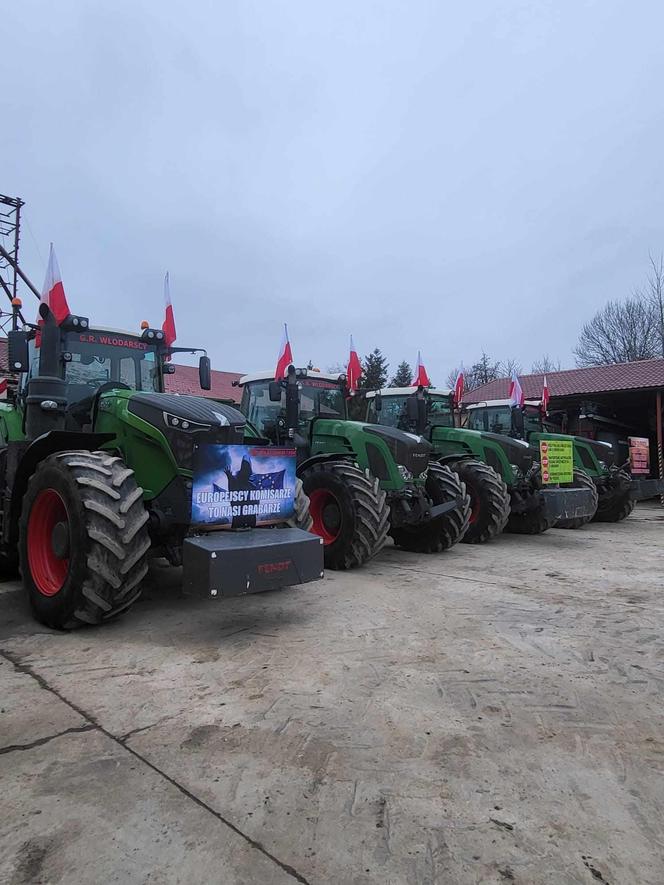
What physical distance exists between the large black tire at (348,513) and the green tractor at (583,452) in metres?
5.58

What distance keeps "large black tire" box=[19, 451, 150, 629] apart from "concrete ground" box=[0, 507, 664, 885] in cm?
24

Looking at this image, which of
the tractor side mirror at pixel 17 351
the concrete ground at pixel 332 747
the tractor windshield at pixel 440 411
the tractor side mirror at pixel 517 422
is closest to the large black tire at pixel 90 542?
the concrete ground at pixel 332 747

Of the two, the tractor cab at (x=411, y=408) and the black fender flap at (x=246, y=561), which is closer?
the black fender flap at (x=246, y=561)

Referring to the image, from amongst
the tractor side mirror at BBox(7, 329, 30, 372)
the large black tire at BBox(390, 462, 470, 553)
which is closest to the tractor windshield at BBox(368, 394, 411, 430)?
the large black tire at BBox(390, 462, 470, 553)

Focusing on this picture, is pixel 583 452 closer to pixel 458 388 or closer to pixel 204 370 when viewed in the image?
pixel 458 388

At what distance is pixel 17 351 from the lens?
496 cm

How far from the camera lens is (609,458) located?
12.1 meters

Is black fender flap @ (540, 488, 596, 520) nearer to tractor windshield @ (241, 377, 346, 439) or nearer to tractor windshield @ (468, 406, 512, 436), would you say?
tractor windshield @ (468, 406, 512, 436)

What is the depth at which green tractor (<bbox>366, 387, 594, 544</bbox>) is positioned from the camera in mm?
8680

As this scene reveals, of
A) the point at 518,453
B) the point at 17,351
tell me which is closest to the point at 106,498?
the point at 17,351

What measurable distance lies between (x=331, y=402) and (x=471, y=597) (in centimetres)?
374

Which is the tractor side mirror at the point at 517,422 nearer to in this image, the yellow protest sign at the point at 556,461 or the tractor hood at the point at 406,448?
the yellow protest sign at the point at 556,461

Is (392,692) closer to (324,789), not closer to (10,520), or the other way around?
(324,789)

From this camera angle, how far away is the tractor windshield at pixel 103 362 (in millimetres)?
5516
